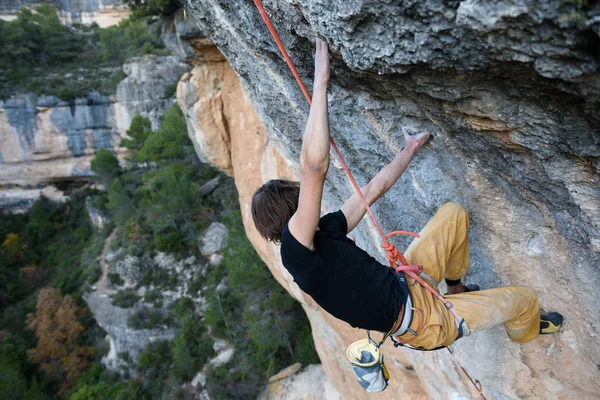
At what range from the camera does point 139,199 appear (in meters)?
16.0

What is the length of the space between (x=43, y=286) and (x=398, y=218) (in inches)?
728

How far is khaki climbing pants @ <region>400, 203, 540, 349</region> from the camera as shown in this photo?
1684 mm

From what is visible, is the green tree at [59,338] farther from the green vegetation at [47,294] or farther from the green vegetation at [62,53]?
the green vegetation at [62,53]

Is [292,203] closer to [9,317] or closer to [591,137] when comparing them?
[591,137]

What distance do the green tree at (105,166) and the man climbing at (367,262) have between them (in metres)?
17.4

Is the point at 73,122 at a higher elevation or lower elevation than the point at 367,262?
lower

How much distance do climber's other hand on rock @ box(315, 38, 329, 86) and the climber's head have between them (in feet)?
1.31

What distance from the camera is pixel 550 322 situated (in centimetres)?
184

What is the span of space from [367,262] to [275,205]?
1.36 ft

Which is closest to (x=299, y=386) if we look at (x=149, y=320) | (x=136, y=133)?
(x=149, y=320)

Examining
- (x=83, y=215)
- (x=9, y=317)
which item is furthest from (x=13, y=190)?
(x=9, y=317)

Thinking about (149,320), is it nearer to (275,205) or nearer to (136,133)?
(136,133)

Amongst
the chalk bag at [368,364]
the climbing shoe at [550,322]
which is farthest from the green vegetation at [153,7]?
the climbing shoe at [550,322]

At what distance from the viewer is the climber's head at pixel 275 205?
1487mm
